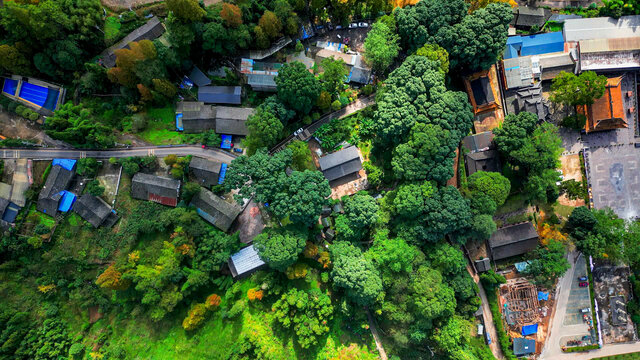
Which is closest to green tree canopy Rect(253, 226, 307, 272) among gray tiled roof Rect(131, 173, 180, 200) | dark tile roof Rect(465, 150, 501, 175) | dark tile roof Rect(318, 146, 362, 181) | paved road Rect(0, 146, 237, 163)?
dark tile roof Rect(318, 146, 362, 181)

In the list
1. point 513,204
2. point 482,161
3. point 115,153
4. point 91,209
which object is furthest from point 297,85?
point 513,204

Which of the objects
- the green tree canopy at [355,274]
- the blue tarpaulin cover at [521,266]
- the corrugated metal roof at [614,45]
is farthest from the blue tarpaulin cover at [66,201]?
the corrugated metal roof at [614,45]

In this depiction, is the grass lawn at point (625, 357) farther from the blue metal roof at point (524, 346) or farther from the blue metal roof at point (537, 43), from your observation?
the blue metal roof at point (537, 43)

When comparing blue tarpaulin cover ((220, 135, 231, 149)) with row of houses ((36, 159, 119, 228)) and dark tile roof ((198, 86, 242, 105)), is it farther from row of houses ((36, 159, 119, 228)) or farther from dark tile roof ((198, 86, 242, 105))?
row of houses ((36, 159, 119, 228))

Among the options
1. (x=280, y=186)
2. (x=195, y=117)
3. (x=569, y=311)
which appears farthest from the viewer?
(x=569, y=311)

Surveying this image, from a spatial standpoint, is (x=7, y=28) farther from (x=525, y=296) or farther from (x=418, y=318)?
(x=525, y=296)

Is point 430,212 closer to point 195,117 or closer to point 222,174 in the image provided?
point 222,174
